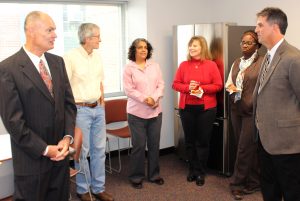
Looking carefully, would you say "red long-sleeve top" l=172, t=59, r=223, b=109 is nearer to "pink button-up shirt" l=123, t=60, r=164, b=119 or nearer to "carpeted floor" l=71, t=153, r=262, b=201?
"pink button-up shirt" l=123, t=60, r=164, b=119

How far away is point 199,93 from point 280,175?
54.7 inches

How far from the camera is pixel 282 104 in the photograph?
84.3 inches

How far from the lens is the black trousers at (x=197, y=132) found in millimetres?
3529

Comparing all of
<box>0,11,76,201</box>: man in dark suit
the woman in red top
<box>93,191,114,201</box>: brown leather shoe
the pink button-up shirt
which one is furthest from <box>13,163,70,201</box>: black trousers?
the woman in red top

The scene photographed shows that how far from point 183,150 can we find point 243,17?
1914 mm

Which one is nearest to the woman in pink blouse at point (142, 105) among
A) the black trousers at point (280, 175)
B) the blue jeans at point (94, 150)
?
the blue jeans at point (94, 150)

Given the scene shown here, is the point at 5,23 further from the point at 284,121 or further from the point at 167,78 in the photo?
the point at 284,121

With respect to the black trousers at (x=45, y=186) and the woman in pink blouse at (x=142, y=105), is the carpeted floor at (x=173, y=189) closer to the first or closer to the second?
the woman in pink blouse at (x=142, y=105)

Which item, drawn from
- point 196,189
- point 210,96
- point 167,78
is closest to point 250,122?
point 210,96

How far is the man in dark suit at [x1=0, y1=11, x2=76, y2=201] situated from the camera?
6.08ft

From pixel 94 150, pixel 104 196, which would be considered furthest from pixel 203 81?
pixel 104 196

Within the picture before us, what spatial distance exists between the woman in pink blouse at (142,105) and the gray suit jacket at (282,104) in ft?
4.69

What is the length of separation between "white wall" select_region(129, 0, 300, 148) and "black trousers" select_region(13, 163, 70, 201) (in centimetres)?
264

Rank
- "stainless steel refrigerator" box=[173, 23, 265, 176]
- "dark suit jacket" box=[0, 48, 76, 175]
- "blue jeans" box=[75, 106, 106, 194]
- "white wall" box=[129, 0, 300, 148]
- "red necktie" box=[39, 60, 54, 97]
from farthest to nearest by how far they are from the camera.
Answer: "white wall" box=[129, 0, 300, 148]
"stainless steel refrigerator" box=[173, 23, 265, 176]
"blue jeans" box=[75, 106, 106, 194]
"red necktie" box=[39, 60, 54, 97]
"dark suit jacket" box=[0, 48, 76, 175]
